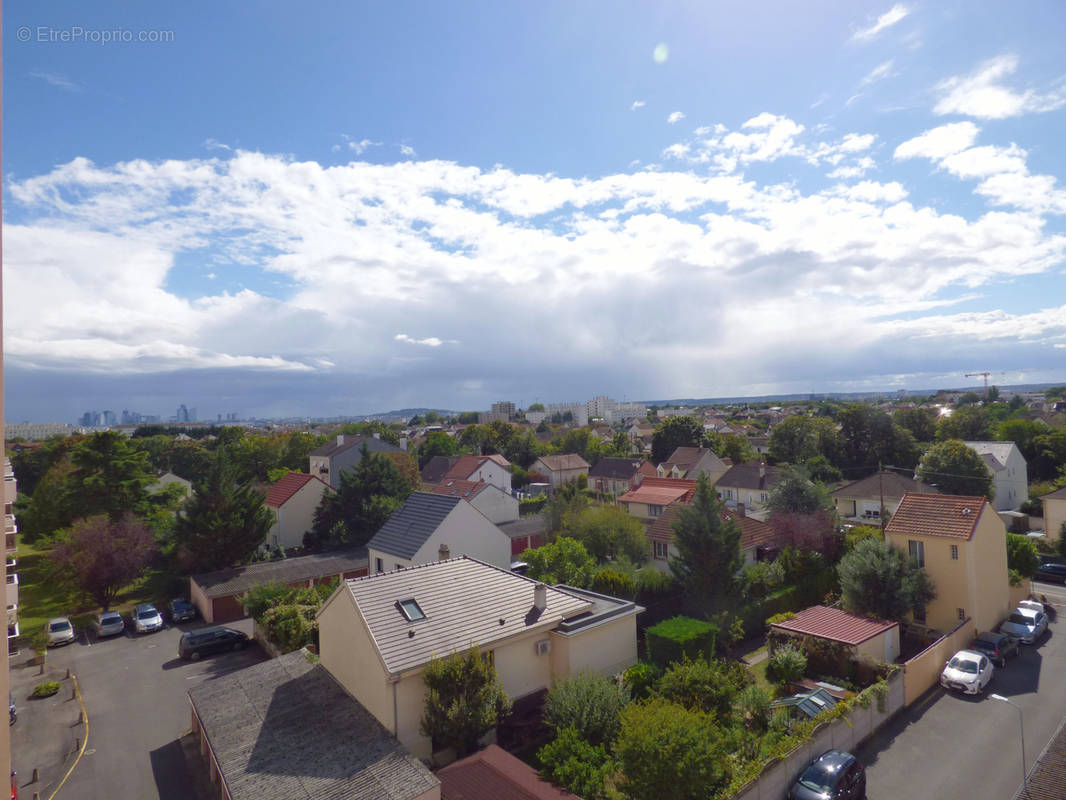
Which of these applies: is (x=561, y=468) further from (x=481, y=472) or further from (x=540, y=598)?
(x=540, y=598)

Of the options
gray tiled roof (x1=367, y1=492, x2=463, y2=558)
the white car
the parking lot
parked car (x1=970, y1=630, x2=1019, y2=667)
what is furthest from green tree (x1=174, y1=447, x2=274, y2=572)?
parked car (x1=970, y1=630, x2=1019, y2=667)

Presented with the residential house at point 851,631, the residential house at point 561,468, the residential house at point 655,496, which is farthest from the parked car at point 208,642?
the residential house at point 561,468

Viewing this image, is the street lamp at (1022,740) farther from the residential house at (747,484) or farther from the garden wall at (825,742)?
the residential house at (747,484)

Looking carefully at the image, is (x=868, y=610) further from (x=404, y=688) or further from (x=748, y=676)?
(x=404, y=688)

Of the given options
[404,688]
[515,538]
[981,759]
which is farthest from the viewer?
[515,538]

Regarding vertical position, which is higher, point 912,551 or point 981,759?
point 912,551

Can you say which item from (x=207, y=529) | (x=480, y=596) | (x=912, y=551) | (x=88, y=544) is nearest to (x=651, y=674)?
(x=480, y=596)

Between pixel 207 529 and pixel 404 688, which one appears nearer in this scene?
pixel 404 688
